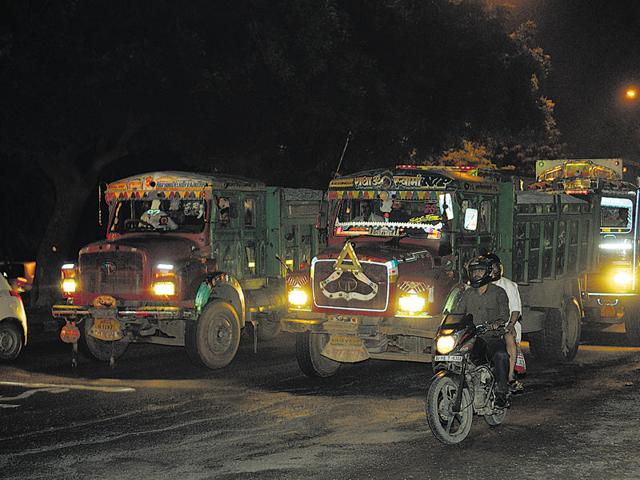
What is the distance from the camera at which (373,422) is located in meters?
10.2

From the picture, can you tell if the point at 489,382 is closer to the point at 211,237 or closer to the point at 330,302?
the point at 330,302

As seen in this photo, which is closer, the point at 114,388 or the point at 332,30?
the point at 114,388

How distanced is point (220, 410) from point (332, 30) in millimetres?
14431

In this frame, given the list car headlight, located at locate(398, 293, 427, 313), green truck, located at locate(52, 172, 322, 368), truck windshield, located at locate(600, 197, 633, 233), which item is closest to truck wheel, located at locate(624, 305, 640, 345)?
truck windshield, located at locate(600, 197, 633, 233)

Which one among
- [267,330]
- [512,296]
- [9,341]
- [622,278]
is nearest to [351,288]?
[512,296]

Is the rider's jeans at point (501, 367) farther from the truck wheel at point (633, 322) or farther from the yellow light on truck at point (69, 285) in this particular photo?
the truck wheel at point (633, 322)

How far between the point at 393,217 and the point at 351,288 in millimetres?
1391

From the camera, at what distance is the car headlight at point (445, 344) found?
9.19 meters

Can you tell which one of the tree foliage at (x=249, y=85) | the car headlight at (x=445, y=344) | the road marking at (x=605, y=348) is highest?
the tree foliage at (x=249, y=85)

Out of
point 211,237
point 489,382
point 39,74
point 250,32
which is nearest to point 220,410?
point 489,382

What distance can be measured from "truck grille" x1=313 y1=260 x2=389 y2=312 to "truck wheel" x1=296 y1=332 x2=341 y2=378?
0.56m

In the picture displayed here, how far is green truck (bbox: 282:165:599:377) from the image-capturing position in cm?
1218

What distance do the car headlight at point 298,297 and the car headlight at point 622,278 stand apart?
6.65 metres

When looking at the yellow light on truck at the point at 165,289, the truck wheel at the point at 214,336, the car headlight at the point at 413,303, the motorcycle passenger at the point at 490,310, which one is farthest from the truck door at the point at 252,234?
the motorcycle passenger at the point at 490,310
